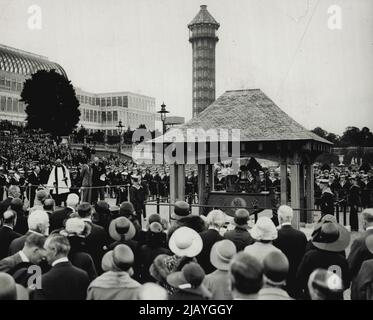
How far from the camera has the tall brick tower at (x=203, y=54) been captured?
9569cm

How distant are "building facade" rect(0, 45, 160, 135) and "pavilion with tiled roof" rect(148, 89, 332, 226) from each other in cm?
6525

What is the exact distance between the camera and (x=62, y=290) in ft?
15.5

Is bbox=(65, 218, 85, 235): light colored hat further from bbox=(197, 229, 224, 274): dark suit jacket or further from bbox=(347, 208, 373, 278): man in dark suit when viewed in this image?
bbox=(347, 208, 373, 278): man in dark suit

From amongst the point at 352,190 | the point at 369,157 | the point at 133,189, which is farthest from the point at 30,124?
the point at 352,190

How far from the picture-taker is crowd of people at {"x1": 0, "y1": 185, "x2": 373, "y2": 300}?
392 cm

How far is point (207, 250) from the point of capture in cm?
642

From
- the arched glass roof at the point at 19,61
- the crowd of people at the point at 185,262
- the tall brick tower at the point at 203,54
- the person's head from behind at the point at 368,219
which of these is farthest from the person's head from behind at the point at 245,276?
the tall brick tower at the point at 203,54

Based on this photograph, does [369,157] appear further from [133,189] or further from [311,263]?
[311,263]

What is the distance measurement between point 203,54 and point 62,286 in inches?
3760

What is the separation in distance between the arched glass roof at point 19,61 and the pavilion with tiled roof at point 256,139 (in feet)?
239

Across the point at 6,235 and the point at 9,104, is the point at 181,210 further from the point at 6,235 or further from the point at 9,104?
the point at 9,104

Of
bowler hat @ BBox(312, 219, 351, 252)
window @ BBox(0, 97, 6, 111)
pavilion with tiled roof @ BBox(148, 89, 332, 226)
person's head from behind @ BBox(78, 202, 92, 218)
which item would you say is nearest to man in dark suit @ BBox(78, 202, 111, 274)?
person's head from behind @ BBox(78, 202, 92, 218)

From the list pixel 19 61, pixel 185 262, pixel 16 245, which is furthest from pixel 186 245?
pixel 19 61
